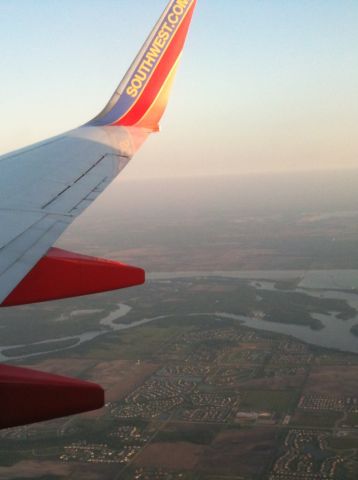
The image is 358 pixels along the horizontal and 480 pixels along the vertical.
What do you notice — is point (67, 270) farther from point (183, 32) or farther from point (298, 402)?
point (298, 402)

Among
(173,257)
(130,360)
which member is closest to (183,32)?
(130,360)

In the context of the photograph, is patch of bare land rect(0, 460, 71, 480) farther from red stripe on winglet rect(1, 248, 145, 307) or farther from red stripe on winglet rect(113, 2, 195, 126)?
red stripe on winglet rect(1, 248, 145, 307)

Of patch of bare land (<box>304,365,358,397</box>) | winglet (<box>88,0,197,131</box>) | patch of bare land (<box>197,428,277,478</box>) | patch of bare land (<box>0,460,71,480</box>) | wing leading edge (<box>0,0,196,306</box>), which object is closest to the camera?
wing leading edge (<box>0,0,196,306</box>)

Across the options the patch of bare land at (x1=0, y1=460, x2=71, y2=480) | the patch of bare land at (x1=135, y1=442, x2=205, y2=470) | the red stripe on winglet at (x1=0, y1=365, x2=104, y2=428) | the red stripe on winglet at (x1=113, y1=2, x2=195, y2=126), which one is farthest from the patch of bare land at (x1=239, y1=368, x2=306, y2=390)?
the red stripe on winglet at (x1=0, y1=365, x2=104, y2=428)

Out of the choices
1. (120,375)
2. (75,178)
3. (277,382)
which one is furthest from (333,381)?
(75,178)

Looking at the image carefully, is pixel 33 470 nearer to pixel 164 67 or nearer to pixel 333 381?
pixel 333 381

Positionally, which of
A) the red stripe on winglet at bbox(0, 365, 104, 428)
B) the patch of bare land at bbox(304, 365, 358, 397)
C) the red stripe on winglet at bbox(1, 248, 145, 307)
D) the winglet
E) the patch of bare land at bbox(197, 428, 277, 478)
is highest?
the winglet

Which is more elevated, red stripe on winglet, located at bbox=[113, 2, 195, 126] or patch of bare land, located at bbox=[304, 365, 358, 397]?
red stripe on winglet, located at bbox=[113, 2, 195, 126]
